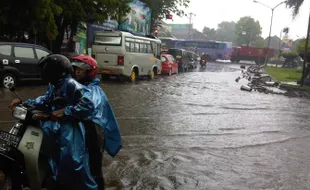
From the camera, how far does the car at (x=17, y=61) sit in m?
11.2

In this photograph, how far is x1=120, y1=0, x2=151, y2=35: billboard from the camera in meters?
28.2

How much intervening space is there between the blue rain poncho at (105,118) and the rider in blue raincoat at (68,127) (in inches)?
3.2

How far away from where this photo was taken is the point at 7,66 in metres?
11.3

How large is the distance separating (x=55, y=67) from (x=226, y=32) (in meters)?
132

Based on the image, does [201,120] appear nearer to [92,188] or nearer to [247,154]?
[247,154]

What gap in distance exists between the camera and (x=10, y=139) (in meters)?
2.97

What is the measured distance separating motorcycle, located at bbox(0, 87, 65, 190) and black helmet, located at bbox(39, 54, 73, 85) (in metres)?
0.19

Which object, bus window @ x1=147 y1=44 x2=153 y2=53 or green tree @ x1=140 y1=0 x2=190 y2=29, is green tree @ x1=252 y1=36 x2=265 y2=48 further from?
bus window @ x1=147 y1=44 x2=153 y2=53

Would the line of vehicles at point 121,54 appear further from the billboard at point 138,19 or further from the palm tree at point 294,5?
the billboard at point 138,19

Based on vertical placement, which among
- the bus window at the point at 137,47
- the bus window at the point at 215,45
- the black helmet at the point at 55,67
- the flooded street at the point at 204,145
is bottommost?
the flooded street at the point at 204,145

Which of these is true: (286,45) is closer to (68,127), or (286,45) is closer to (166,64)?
(166,64)

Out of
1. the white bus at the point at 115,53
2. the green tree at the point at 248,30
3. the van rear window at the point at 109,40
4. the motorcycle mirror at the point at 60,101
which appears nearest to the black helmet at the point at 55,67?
the motorcycle mirror at the point at 60,101

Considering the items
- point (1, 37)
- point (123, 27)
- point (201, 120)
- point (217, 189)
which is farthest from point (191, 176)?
point (123, 27)

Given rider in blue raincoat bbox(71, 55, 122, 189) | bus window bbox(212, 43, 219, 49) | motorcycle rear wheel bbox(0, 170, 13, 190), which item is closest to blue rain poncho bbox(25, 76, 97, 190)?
rider in blue raincoat bbox(71, 55, 122, 189)
